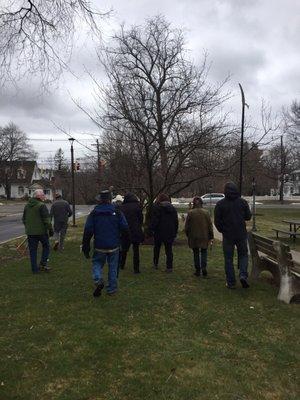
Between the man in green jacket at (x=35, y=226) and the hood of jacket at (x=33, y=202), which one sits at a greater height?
the hood of jacket at (x=33, y=202)

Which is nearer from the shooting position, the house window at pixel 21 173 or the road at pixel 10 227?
the road at pixel 10 227

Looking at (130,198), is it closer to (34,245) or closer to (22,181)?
(34,245)

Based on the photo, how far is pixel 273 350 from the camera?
5.60 meters

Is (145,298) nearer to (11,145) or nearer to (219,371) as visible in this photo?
(219,371)

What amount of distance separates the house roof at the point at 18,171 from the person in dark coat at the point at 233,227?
295 ft

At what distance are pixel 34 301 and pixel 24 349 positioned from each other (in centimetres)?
221

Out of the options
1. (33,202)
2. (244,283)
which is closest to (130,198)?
(33,202)

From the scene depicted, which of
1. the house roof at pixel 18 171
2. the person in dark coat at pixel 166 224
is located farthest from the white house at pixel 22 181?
the person in dark coat at pixel 166 224

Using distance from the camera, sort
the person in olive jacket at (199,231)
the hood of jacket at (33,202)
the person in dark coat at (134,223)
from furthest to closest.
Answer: the hood of jacket at (33,202) → the person in dark coat at (134,223) → the person in olive jacket at (199,231)

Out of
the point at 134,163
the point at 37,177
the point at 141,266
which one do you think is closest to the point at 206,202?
the point at 134,163

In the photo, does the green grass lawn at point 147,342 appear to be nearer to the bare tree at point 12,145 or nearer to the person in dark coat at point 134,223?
the person in dark coat at point 134,223

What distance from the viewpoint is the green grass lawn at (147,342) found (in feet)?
14.7

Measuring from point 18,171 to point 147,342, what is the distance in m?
105

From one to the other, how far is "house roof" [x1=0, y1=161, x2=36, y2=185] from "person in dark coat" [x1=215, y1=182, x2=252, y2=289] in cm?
9001
